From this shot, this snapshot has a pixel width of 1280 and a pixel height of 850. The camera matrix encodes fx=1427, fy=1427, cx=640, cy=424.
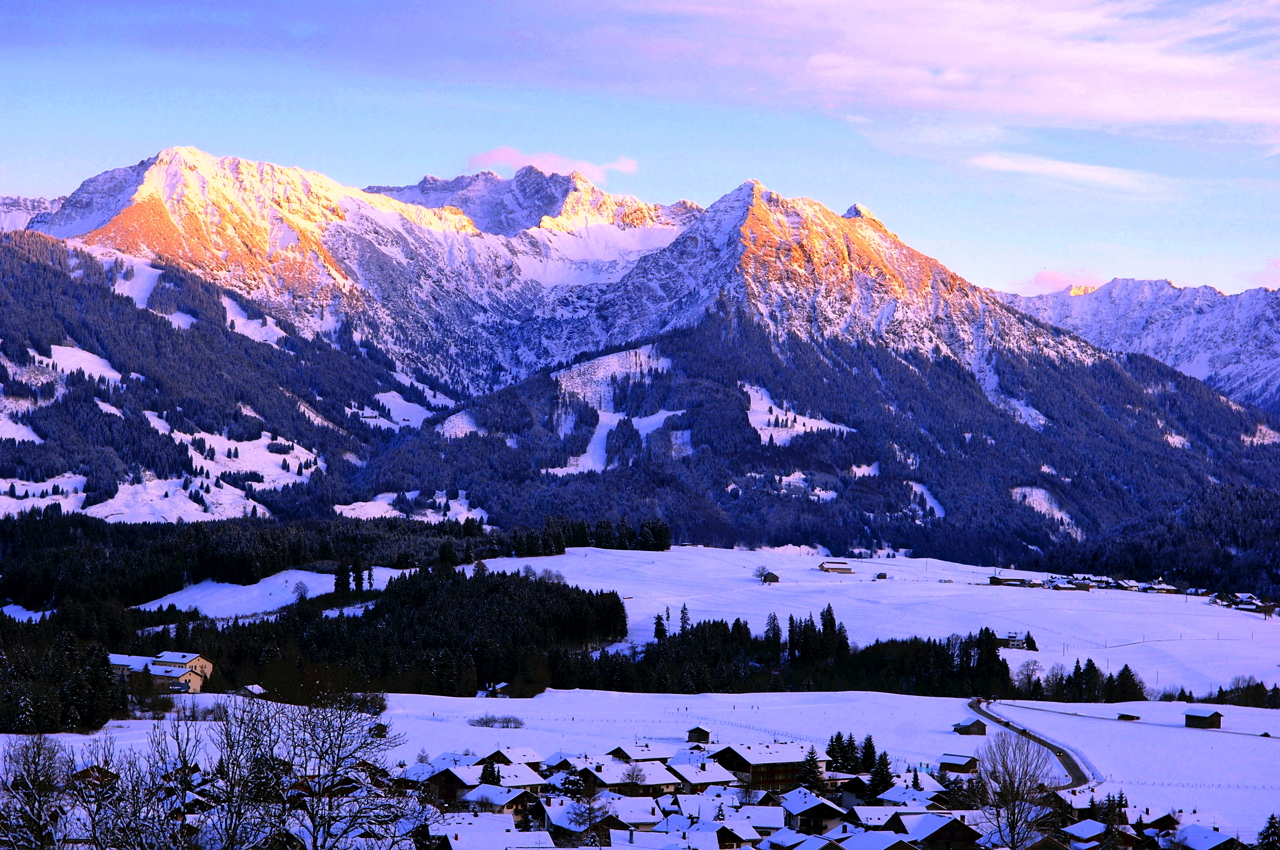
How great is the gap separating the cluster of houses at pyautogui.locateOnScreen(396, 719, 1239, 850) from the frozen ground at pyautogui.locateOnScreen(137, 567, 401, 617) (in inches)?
3693

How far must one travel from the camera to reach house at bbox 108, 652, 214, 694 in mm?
117312

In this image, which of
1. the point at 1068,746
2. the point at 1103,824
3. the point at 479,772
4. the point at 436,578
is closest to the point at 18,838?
the point at 479,772

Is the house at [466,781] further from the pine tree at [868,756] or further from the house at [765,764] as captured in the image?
the pine tree at [868,756]

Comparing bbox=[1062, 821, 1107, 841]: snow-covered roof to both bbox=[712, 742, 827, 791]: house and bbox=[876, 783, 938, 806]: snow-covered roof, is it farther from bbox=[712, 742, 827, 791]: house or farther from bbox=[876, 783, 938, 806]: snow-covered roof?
bbox=[712, 742, 827, 791]: house

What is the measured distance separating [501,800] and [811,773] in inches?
741

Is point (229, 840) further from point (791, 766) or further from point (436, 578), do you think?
point (436, 578)

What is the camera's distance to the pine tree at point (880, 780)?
77.8 meters

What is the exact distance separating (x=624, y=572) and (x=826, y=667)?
57.2 meters

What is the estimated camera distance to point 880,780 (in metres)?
78.8

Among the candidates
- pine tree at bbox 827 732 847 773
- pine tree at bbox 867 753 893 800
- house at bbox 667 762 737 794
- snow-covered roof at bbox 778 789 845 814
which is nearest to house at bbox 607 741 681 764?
house at bbox 667 762 737 794

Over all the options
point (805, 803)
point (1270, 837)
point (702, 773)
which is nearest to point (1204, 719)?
point (1270, 837)

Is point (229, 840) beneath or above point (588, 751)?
above

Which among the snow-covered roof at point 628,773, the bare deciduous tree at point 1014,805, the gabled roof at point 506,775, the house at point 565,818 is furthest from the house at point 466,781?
the bare deciduous tree at point 1014,805

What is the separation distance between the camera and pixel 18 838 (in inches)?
1500
